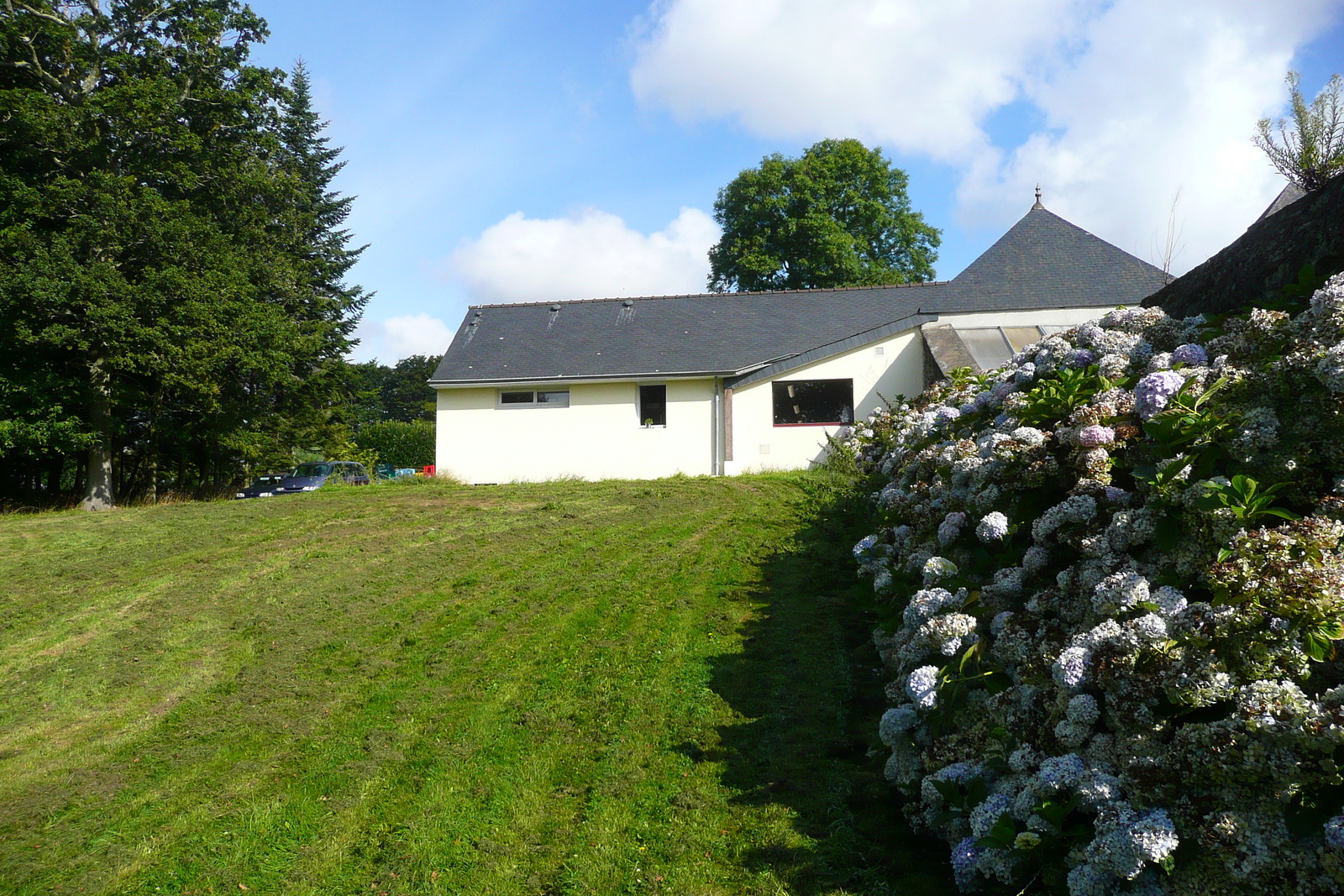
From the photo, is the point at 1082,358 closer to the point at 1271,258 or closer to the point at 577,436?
the point at 1271,258

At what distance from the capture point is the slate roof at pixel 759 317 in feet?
59.8

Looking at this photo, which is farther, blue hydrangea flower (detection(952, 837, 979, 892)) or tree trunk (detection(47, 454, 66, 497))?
tree trunk (detection(47, 454, 66, 497))

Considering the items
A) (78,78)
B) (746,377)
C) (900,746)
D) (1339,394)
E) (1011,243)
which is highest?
(78,78)

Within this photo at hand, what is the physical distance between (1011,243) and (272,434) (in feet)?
67.9

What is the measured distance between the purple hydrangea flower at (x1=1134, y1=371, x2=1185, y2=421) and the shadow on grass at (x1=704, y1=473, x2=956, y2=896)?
1.89m

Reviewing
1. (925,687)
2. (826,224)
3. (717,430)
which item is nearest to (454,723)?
(925,687)

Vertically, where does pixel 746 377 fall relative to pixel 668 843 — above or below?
above

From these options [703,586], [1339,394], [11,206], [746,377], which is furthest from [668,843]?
[11,206]

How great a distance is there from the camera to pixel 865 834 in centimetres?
344

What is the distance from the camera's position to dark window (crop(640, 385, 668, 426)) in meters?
19.3

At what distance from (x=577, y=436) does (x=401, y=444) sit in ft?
50.9

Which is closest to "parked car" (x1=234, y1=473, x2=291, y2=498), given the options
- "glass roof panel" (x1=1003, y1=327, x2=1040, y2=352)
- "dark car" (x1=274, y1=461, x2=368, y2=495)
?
"dark car" (x1=274, y1=461, x2=368, y2=495)

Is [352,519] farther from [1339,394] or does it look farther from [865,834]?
[1339,394]

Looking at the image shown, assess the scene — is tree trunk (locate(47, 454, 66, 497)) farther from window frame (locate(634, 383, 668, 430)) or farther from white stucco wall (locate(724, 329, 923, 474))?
white stucco wall (locate(724, 329, 923, 474))
